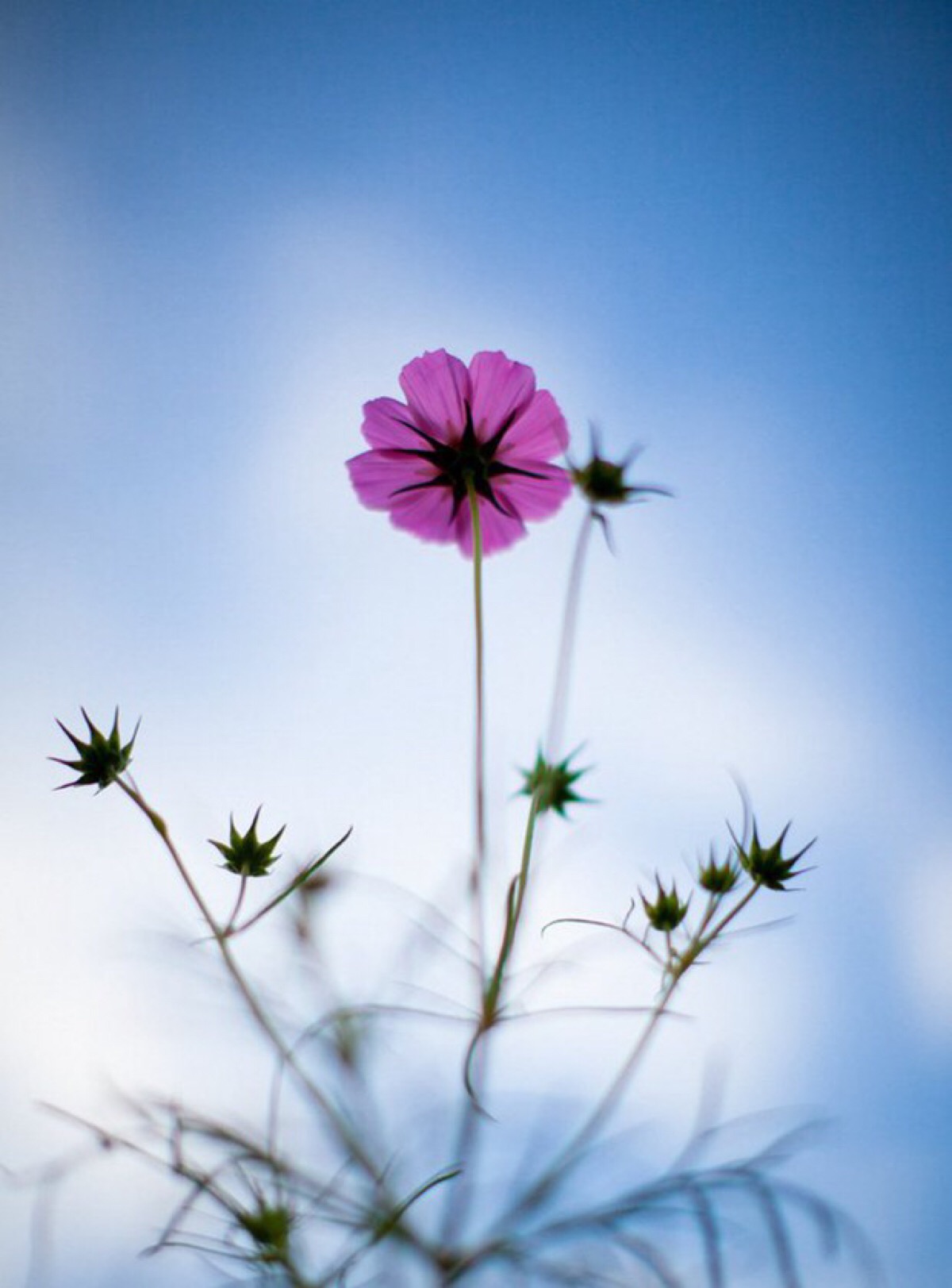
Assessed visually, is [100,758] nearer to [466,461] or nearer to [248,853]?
[248,853]

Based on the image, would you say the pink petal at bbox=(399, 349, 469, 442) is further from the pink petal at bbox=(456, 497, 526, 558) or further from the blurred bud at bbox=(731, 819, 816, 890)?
the blurred bud at bbox=(731, 819, 816, 890)

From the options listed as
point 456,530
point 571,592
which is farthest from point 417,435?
point 571,592

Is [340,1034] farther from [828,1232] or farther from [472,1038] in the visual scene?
[828,1232]

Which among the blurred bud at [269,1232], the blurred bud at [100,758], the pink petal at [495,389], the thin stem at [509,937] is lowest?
the blurred bud at [269,1232]

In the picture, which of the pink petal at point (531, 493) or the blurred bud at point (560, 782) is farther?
the pink petal at point (531, 493)

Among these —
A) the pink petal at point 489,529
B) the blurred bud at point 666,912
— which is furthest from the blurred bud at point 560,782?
the pink petal at point 489,529

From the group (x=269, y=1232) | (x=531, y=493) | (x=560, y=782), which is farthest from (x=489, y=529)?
(x=269, y=1232)

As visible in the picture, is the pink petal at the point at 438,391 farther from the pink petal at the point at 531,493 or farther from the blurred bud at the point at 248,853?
the blurred bud at the point at 248,853
